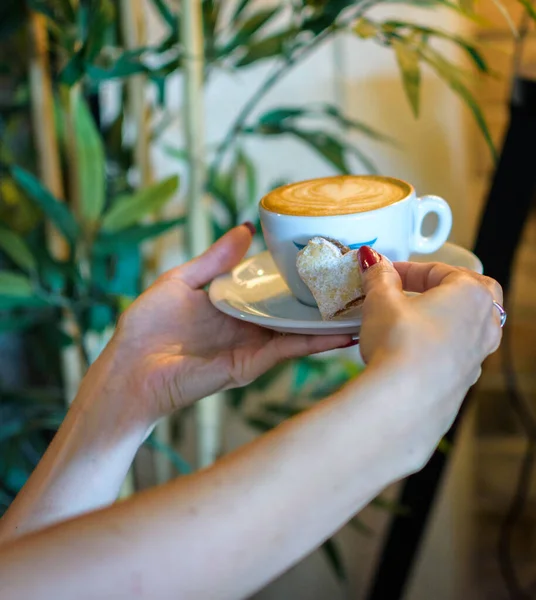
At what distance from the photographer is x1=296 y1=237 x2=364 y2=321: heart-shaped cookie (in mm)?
554

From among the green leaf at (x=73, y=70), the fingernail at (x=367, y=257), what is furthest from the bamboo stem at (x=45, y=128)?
the fingernail at (x=367, y=257)

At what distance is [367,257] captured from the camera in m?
0.53

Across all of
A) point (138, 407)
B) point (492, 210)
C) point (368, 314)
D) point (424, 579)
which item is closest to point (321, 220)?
point (368, 314)

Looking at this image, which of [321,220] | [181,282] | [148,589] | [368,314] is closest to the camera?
[148,589]

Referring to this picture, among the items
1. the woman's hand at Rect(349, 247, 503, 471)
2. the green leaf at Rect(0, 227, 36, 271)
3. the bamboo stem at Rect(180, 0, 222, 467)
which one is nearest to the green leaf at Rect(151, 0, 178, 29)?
the bamboo stem at Rect(180, 0, 222, 467)

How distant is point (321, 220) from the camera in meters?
0.58

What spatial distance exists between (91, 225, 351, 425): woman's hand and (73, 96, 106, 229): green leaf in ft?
0.87

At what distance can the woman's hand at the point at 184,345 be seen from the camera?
2.15ft

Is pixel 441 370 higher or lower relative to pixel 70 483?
higher

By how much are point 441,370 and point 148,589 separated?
0.69ft

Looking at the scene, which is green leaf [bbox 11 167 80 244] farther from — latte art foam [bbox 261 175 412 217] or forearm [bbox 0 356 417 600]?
forearm [bbox 0 356 417 600]

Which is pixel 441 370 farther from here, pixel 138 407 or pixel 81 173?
pixel 81 173

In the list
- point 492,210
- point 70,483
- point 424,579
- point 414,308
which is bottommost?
point 424,579

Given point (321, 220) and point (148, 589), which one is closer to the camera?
point (148, 589)
